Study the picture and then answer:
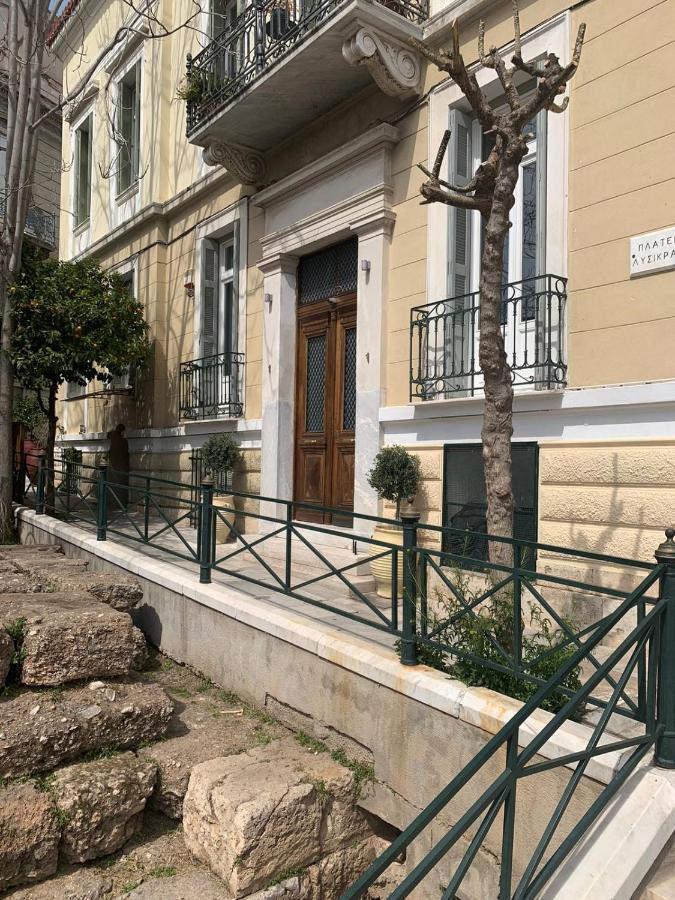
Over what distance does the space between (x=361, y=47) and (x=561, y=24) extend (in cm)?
183

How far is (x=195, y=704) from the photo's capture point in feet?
17.1

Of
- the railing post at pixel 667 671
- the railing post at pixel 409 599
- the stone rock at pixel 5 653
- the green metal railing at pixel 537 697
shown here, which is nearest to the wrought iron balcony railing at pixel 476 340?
the green metal railing at pixel 537 697

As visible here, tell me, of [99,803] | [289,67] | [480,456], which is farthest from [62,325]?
[99,803]

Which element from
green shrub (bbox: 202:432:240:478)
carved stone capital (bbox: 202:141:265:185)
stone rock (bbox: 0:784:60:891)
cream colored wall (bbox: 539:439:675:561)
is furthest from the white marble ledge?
carved stone capital (bbox: 202:141:265:185)

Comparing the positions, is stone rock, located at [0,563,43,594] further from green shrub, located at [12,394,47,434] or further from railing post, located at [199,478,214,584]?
green shrub, located at [12,394,47,434]

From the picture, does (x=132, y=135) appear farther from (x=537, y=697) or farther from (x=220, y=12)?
(x=537, y=697)

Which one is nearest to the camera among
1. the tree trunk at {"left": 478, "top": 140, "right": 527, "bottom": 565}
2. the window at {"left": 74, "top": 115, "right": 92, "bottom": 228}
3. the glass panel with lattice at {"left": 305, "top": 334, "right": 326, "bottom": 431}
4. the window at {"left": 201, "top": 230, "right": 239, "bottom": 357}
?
the tree trunk at {"left": 478, "top": 140, "right": 527, "bottom": 565}

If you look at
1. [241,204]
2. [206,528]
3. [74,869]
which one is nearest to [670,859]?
[74,869]

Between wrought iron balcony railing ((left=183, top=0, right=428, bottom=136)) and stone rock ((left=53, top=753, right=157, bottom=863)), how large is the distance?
6621mm

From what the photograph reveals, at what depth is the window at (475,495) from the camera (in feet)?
19.0

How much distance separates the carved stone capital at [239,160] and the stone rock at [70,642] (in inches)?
246

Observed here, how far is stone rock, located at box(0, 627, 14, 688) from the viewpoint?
4465mm

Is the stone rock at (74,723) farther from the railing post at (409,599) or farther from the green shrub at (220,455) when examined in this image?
the green shrub at (220,455)

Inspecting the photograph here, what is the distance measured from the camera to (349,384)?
8.04 metres
